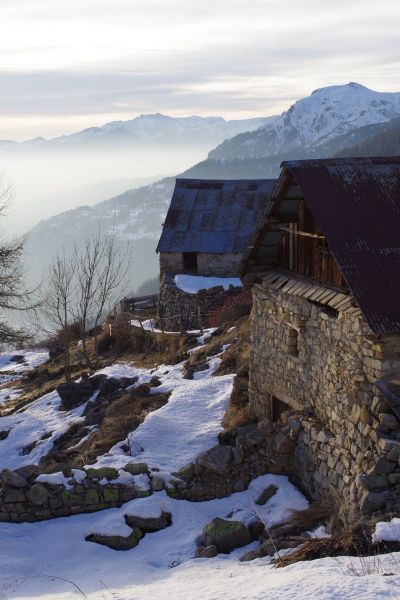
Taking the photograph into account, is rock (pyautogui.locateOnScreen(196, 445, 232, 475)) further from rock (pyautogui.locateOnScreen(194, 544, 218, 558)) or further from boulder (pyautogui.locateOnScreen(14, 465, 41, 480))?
boulder (pyautogui.locateOnScreen(14, 465, 41, 480))

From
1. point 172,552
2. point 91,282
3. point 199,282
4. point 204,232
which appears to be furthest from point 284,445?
point 204,232

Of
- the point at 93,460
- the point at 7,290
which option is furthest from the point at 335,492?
Result: the point at 7,290

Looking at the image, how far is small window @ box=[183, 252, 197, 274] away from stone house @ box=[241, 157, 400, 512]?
1919 cm

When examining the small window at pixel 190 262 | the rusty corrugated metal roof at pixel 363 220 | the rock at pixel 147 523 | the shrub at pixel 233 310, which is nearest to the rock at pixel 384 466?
the rusty corrugated metal roof at pixel 363 220

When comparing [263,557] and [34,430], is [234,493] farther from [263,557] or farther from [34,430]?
[34,430]

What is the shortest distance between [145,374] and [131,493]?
8224 millimetres

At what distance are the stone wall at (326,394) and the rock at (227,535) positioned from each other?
5.53 ft

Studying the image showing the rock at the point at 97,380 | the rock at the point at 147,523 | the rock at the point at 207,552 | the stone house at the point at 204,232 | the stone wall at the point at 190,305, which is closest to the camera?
the rock at the point at 207,552

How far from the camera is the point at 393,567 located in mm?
7246

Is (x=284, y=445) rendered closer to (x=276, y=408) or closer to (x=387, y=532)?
(x=276, y=408)

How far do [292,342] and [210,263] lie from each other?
20.2 m

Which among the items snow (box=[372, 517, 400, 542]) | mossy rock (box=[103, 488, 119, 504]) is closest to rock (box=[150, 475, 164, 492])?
mossy rock (box=[103, 488, 119, 504])

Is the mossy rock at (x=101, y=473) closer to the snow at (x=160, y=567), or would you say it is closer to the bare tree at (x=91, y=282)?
the snow at (x=160, y=567)

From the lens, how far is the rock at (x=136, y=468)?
12.9 metres
